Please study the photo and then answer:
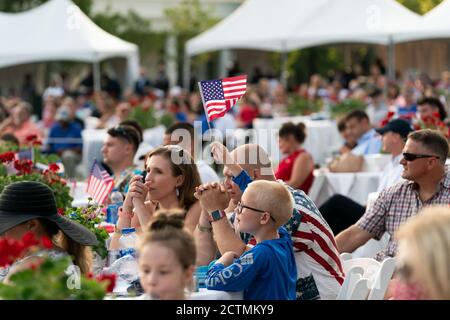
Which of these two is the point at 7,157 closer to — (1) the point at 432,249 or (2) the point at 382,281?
(2) the point at 382,281

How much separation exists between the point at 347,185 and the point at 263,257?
6.36 metres

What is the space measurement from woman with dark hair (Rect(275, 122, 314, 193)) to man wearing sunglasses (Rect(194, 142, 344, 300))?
4.70 meters

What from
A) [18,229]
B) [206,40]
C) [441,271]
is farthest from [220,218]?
[206,40]

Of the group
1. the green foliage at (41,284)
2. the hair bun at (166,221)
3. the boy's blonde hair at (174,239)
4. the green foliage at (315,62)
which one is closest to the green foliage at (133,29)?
the green foliage at (315,62)

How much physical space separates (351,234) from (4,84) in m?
38.7

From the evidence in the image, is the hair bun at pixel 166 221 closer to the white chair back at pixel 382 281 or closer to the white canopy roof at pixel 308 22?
the white chair back at pixel 382 281

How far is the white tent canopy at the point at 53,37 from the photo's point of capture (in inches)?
827

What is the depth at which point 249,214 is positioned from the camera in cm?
529

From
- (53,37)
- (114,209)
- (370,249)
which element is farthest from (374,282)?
(53,37)

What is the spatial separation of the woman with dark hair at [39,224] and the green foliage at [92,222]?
2.29 feet

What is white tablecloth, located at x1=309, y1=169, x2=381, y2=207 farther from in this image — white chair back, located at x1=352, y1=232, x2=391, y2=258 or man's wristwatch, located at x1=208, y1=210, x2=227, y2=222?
man's wristwatch, located at x1=208, y1=210, x2=227, y2=222

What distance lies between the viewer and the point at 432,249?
309 centimetres

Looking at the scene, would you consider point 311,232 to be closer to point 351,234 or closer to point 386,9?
point 351,234

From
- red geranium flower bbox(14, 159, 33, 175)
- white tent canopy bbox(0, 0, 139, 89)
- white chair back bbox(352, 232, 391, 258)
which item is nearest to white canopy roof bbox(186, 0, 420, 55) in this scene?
white tent canopy bbox(0, 0, 139, 89)
